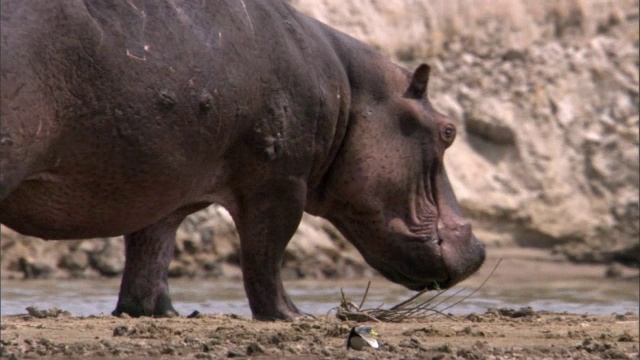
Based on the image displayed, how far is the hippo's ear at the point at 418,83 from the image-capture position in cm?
764

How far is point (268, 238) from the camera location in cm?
686

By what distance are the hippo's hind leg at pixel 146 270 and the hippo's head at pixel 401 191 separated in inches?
31.8

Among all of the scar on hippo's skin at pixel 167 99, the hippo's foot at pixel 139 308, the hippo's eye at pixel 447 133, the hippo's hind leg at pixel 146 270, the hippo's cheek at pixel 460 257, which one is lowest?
the hippo's foot at pixel 139 308

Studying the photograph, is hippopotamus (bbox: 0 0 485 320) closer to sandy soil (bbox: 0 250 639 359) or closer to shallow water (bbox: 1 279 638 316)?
sandy soil (bbox: 0 250 639 359)

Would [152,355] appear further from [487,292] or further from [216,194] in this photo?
[487,292]

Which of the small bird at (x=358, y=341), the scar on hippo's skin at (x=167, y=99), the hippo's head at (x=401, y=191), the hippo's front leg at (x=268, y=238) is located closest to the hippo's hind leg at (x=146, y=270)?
the hippo's front leg at (x=268, y=238)

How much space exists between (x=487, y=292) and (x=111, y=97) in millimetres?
5612

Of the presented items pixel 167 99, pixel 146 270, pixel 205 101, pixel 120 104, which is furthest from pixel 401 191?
pixel 120 104

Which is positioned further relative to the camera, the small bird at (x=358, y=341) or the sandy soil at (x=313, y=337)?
the small bird at (x=358, y=341)

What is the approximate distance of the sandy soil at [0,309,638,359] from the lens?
5.57 m

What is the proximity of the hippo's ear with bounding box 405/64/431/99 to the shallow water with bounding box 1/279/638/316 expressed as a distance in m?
1.48

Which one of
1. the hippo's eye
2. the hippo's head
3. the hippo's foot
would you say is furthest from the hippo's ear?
the hippo's foot

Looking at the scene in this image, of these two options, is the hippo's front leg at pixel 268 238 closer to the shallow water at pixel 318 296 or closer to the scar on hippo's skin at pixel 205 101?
the scar on hippo's skin at pixel 205 101

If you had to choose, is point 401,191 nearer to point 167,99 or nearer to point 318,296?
point 167,99
